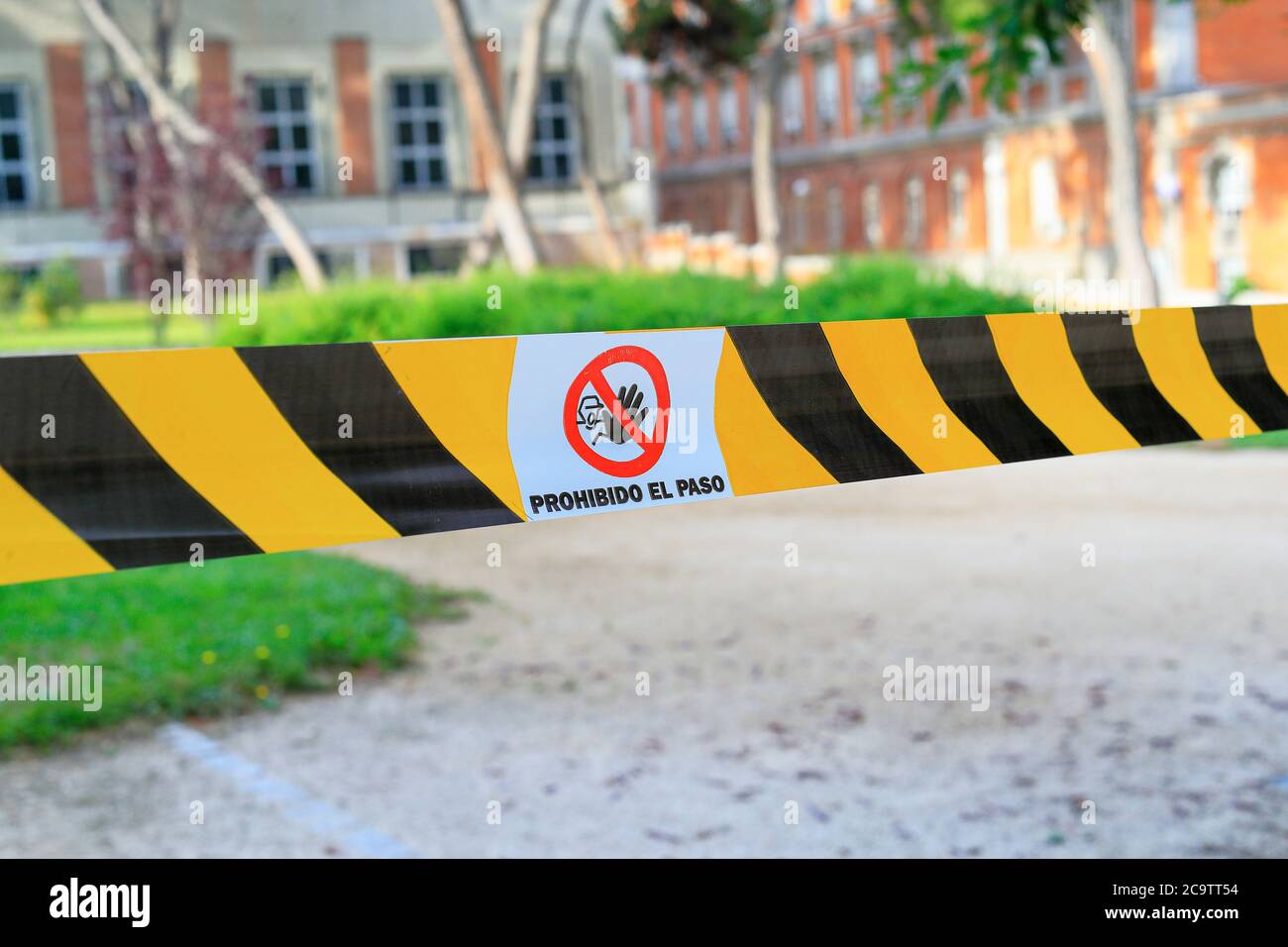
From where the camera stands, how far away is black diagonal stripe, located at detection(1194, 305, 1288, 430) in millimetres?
3215

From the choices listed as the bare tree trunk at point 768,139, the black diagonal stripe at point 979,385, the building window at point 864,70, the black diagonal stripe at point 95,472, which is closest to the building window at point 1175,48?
the bare tree trunk at point 768,139

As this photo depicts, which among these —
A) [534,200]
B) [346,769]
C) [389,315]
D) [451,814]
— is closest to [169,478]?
[451,814]

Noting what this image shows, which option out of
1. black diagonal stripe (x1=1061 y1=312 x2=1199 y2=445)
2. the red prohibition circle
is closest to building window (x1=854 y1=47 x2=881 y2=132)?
black diagonal stripe (x1=1061 y1=312 x2=1199 y2=445)

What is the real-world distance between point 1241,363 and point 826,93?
166 ft

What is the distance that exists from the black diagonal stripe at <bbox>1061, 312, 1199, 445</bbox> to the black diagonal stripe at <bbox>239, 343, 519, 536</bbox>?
1.25 meters

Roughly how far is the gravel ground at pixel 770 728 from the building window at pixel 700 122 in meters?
49.2

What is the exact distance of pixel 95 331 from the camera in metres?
31.9

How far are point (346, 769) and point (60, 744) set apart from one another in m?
1.32

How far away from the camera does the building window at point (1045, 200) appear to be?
131 feet

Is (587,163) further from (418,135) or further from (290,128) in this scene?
(290,128)

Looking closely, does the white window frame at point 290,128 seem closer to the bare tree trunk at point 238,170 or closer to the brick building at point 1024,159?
the brick building at point 1024,159
